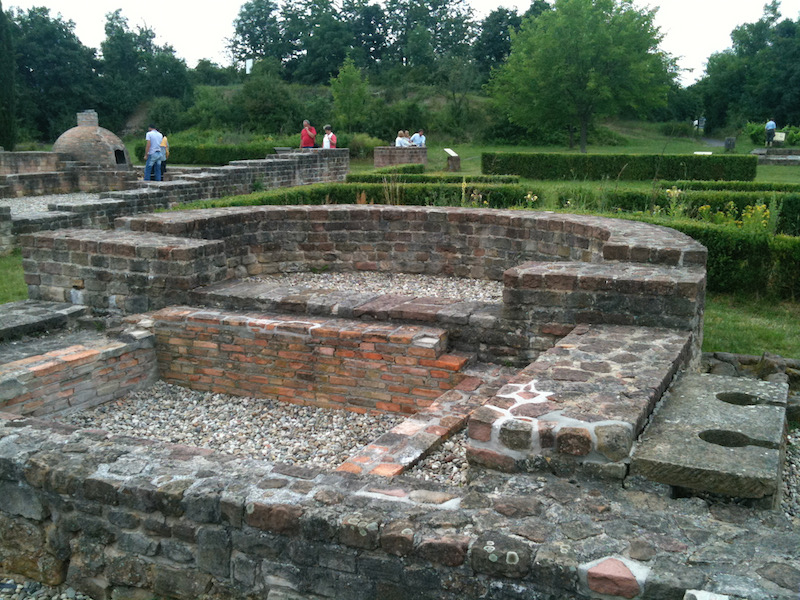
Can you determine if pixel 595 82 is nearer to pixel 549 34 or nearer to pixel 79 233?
pixel 549 34

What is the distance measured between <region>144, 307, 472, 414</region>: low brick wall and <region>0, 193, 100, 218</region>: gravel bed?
986 cm

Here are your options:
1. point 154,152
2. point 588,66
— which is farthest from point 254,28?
point 154,152

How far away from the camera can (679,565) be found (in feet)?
8.14

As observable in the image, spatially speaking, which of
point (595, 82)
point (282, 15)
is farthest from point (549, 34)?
point (282, 15)

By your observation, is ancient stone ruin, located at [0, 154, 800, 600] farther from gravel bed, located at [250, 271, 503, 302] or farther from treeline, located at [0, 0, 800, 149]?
treeline, located at [0, 0, 800, 149]

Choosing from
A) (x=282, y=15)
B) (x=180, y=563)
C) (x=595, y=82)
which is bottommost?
→ (x=180, y=563)

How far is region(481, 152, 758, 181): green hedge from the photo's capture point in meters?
18.8

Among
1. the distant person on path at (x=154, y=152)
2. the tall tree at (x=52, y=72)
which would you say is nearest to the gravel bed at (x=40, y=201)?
the distant person on path at (x=154, y=152)

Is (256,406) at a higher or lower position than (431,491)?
lower

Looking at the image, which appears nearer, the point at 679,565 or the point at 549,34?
the point at 679,565

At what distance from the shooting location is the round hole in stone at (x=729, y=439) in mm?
3352

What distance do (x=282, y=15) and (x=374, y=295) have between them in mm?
54666

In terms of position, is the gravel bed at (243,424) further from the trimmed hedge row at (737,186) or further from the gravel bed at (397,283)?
the trimmed hedge row at (737,186)

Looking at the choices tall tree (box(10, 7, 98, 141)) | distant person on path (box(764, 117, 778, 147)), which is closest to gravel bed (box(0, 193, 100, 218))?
tall tree (box(10, 7, 98, 141))
